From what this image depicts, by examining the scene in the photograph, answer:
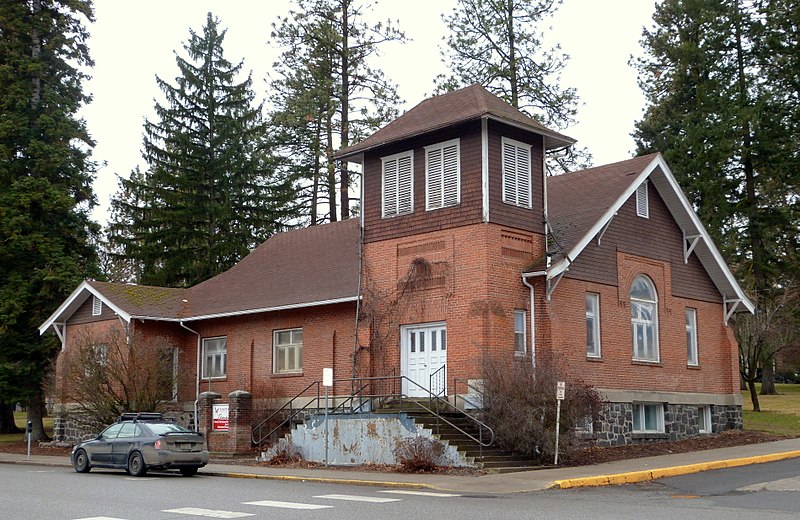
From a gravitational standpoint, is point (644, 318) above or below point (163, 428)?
above

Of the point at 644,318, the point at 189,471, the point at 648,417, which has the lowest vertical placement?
the point at 189,471

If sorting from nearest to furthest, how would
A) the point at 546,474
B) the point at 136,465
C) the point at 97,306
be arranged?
the point at 546,474 → the point at 136,465 → the point at 97,306

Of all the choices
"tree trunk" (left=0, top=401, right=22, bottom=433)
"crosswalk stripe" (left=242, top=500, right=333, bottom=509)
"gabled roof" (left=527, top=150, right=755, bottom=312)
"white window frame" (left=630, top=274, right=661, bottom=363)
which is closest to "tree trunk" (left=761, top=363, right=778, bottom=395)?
"gabled roof" (left=527, top=150, right=755, bottom=312)

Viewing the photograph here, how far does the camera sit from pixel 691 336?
29641 millimetres

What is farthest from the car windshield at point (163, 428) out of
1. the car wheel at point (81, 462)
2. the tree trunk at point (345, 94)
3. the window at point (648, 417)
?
the tree trunk at point (345, 94)

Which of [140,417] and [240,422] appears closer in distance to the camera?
[140,417]

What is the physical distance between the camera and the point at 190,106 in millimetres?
50656

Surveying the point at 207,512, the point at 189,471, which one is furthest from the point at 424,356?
the point at 207,512

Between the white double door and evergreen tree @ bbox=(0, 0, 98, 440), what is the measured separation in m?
18.4

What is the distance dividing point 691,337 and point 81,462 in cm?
1861

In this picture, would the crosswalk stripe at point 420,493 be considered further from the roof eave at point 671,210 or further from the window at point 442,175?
the window at point 442,175

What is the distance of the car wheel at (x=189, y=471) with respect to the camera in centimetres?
2138

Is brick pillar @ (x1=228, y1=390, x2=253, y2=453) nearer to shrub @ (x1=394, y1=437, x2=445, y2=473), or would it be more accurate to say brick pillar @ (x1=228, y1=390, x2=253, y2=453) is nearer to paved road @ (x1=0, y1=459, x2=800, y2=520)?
paved road @ (x1=0, y1=459, x2=800, y2=520)

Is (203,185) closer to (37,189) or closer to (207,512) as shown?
(37,189)
